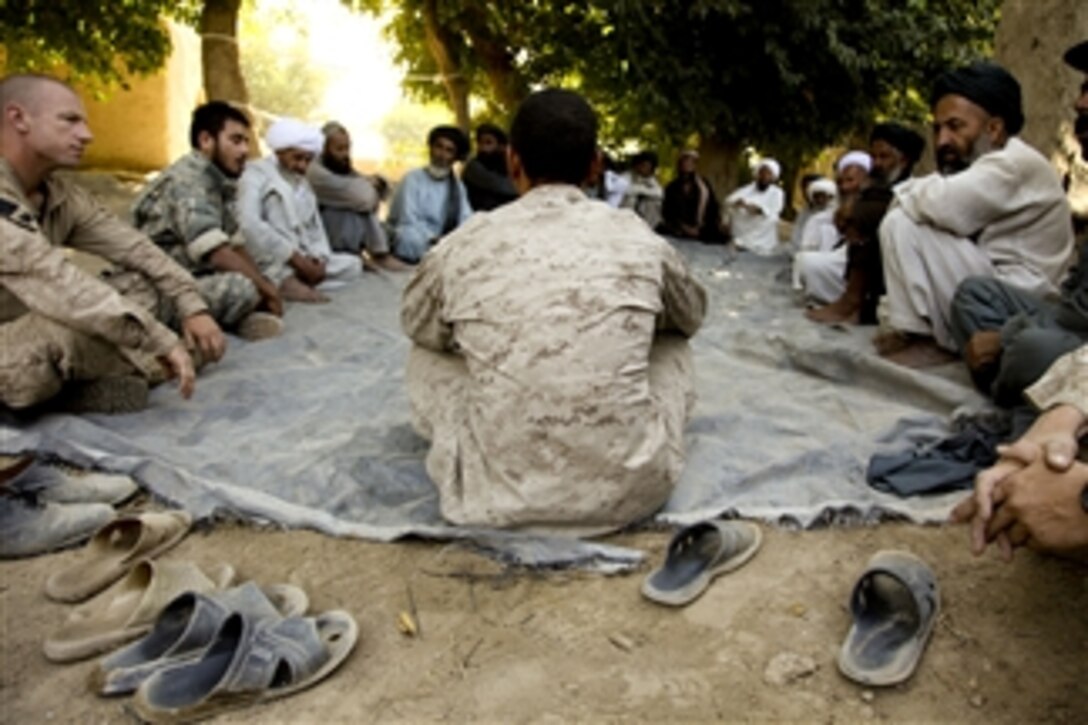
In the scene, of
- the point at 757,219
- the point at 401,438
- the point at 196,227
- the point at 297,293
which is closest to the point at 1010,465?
the point at 401,438

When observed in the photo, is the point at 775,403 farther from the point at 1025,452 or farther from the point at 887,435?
the point at 1025,452

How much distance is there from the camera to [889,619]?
5.74 ft

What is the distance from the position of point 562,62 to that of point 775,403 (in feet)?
27.0

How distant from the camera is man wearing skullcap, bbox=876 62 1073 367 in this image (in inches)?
133

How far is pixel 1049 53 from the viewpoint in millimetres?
4812

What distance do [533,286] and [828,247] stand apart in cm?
546

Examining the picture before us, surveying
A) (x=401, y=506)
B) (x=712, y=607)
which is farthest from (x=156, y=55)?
(x=712, y=607)

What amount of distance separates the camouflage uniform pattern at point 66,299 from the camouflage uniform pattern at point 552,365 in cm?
109

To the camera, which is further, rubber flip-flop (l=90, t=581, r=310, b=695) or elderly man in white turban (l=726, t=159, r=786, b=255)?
elderly man in white turban (l=726, t=159, r=786, b=255)

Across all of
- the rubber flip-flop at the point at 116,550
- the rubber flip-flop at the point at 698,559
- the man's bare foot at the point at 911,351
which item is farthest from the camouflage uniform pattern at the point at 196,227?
the man's bare foot at the point at 911,351

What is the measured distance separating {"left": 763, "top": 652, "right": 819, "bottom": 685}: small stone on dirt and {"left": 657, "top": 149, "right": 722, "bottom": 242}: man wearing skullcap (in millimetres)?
7843

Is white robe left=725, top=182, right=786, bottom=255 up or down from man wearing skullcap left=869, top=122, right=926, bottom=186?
down

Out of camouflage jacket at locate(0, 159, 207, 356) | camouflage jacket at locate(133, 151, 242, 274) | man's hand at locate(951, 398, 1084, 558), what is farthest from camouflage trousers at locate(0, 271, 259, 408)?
man's hand at locate(951, 398, 1084, 558)

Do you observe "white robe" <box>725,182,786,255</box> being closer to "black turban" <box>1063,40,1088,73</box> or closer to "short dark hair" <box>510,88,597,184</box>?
"black turban" <box>1063,40,1088,73</box>
